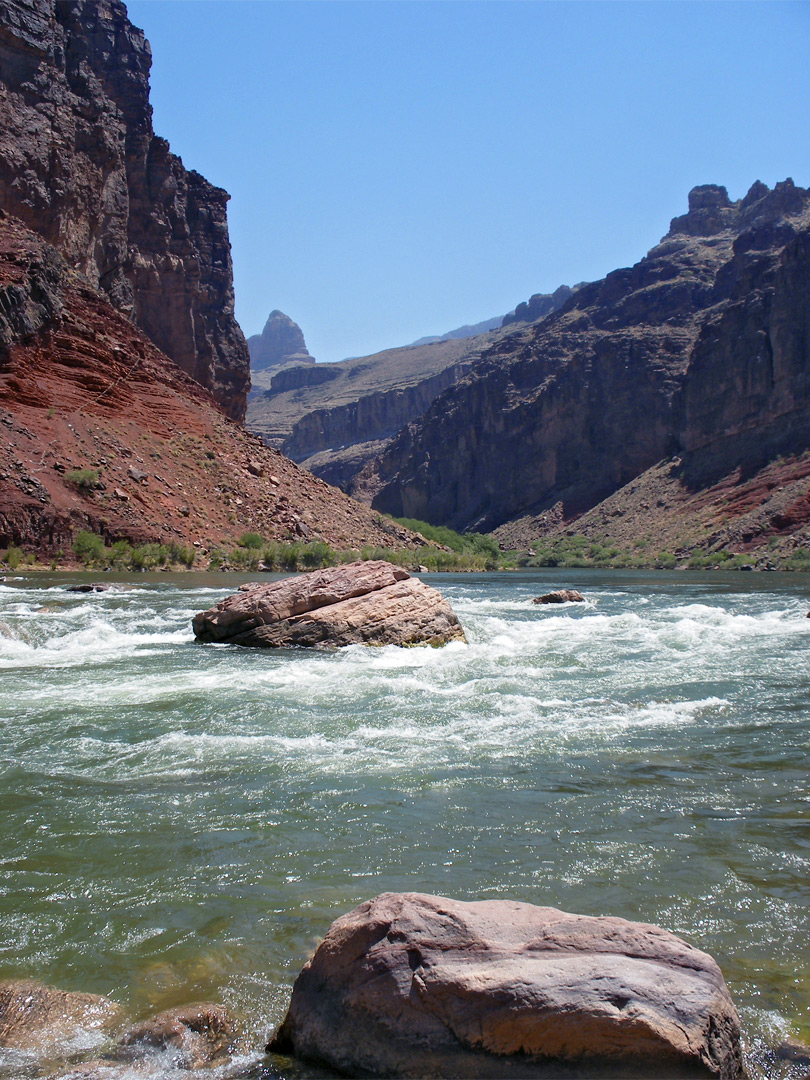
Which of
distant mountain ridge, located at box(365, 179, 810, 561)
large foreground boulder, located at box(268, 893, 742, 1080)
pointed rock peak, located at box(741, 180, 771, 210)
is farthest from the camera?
pointed rock peak, located at box(741, 180, 771, 210)

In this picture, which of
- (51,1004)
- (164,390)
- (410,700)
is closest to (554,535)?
(164,390)

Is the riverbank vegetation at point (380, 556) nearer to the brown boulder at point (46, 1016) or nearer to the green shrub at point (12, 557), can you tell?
the green shrub at point (12, 557)

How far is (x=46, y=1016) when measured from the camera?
12.8 ft

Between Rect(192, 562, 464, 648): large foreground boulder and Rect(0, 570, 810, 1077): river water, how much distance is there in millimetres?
2328

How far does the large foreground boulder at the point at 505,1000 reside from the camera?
331 cm

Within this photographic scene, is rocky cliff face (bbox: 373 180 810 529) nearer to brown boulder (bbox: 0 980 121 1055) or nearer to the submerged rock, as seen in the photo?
the submerged rock

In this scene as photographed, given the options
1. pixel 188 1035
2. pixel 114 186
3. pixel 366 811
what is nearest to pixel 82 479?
pixel 114 186

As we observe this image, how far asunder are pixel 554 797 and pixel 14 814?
4.51 meters

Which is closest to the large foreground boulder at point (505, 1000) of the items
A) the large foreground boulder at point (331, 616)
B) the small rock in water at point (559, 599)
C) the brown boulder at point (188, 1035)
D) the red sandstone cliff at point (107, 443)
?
the brown boulder at point (188, 1035)

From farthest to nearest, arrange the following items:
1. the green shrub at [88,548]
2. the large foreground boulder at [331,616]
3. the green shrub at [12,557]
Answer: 1. the green shrub at [88,548]
2. the green shrub at [12,557]
3. the large foreground boulder at [331,616]

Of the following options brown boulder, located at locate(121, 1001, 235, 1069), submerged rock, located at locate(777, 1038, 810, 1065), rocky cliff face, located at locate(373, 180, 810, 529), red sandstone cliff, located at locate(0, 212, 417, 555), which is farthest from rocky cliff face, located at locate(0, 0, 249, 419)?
submerged rock, located at locate(777, 1038, 810, 1065)

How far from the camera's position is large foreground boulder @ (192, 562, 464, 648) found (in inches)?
649

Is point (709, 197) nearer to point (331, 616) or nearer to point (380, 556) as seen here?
point (380, 556)

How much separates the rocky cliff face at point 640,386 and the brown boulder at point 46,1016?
91619 millimetres
